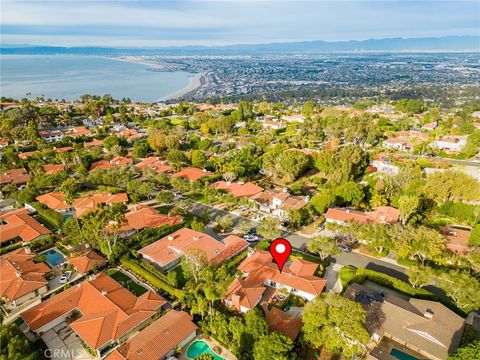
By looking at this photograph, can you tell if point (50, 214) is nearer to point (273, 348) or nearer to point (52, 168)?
point (52, 168)

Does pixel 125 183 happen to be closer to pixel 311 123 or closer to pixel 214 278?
pixel 214 278

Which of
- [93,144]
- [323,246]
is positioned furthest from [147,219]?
[93,144]

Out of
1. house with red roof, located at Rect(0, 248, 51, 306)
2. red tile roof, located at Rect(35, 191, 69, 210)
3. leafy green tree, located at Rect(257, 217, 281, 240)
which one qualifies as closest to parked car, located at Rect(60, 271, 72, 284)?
house with red roof, located at Rect(0, 248, 51, 306)

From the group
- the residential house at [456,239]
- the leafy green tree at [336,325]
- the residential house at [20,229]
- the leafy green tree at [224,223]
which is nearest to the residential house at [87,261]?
the residential house at [20,229]

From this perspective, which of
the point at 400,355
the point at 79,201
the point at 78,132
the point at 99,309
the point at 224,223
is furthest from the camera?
the point at 78,132

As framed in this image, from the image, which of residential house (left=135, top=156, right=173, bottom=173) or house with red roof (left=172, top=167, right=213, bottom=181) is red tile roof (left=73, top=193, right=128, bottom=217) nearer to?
house with red roof (left=172, top=167, right=213, bottom=181)

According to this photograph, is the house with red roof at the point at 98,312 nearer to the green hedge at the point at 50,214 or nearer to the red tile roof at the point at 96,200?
the green hedge at the point at 50,214
